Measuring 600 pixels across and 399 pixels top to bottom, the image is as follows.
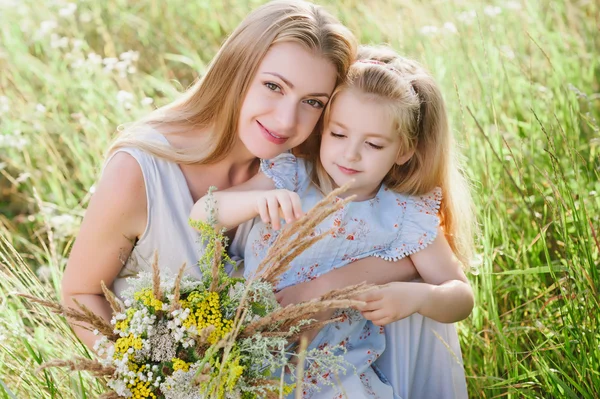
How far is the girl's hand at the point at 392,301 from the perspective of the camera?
2.03 meters

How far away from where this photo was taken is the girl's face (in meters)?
2.21

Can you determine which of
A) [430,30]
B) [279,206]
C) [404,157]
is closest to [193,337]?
[279,206]

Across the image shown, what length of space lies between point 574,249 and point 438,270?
1.44 feet

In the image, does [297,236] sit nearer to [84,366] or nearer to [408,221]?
[84,366]

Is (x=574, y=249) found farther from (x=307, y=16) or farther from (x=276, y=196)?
(x=307, y=16)

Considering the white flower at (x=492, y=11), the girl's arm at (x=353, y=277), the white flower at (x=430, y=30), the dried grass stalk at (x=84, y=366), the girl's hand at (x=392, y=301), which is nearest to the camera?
the dried grass stalk at (x=84, y=366)

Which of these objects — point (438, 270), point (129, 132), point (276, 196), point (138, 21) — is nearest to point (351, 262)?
point (438, 270)

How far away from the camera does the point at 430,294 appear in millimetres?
2148

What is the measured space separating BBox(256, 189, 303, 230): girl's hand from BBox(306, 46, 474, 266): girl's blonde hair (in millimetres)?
428

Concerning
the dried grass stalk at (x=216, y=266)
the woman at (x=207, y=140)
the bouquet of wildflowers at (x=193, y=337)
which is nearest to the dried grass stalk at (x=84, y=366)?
the bouquet of wildflowers at (x=193, y=337)

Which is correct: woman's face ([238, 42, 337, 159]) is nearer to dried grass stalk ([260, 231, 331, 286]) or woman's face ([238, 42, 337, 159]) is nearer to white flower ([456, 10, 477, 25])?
dried grass stalk ([260, 231, 331, 286])

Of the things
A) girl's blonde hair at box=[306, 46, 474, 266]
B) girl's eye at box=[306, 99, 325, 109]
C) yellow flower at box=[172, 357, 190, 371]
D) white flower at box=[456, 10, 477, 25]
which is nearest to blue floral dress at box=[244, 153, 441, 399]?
girl's blonde hair at box=[306, 46, 474, 266]

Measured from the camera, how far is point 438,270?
230 centimetres

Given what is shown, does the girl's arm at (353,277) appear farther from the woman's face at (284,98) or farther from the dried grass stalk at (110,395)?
the dried grass stalk at (110,395)
